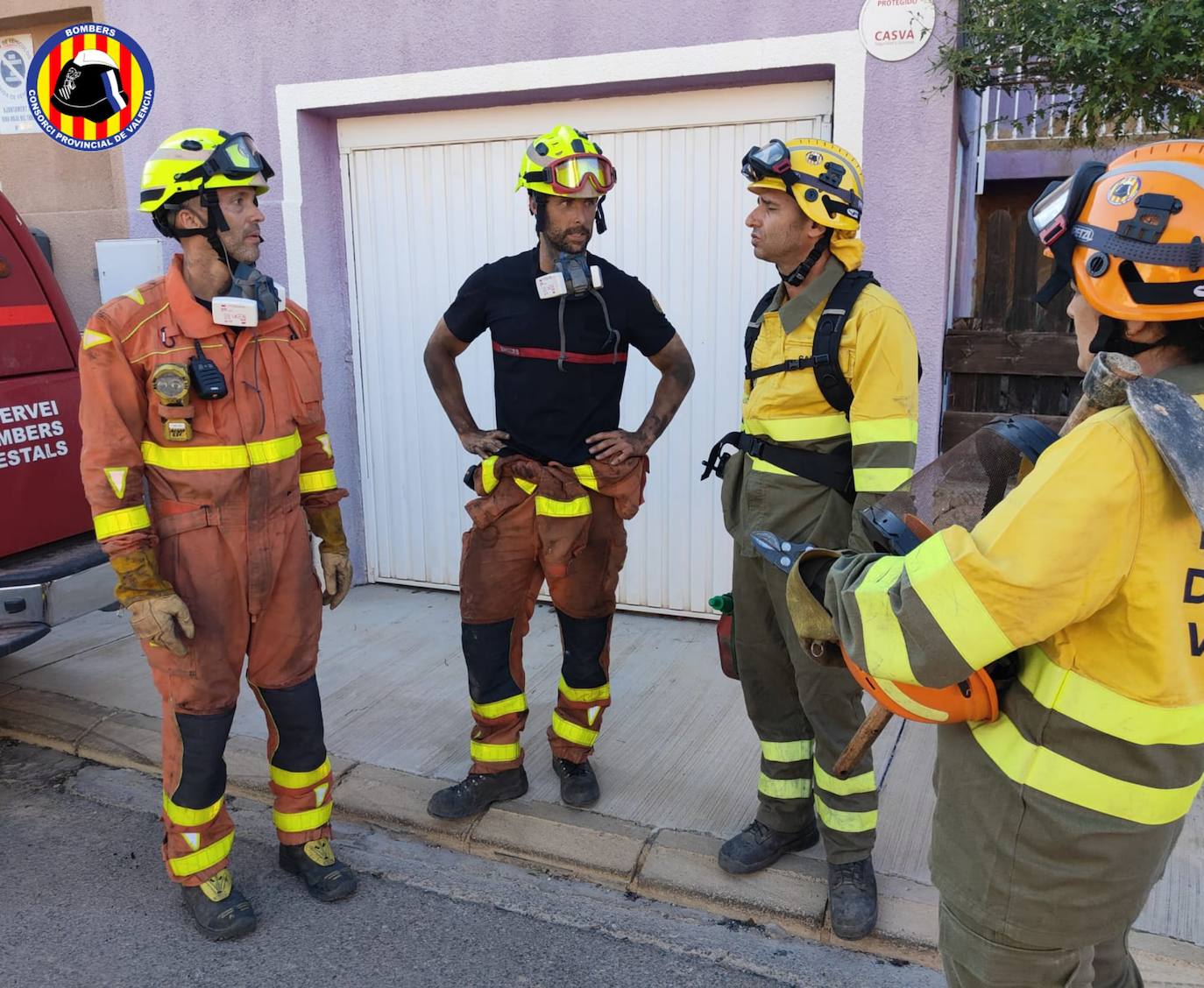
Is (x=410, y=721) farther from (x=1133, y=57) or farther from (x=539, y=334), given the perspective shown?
(x=1133, y=57)

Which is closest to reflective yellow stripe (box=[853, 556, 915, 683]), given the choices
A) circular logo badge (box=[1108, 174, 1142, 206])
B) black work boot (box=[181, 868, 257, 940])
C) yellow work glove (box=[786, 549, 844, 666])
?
yellow work glove (box=[786, 549, 844, 666])

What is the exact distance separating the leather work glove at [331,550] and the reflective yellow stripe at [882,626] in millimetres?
2180

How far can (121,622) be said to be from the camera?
588 cm

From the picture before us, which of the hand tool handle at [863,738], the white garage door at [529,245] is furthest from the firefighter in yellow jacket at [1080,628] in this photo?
the white garage door at [529,245]

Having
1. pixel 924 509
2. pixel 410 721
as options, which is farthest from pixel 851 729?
pixel 410 721

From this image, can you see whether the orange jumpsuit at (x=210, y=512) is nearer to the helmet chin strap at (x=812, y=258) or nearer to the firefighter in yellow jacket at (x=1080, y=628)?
the helmet chin strap at (x=812, y=258)

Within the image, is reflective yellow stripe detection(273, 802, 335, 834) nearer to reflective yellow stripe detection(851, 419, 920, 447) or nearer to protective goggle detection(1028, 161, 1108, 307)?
reflective yellow stripe detection(851, 419, 920, 447)

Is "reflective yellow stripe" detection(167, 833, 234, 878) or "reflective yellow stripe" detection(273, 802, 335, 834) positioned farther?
"reflective yellow stripe" detection(273, 802, 335, 834)

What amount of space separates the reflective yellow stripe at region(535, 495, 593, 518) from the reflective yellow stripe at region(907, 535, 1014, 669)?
6.55 feet

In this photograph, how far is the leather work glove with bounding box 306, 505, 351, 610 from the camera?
3406mm

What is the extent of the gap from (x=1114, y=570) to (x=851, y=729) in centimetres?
162

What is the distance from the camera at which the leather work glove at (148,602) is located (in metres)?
2.84

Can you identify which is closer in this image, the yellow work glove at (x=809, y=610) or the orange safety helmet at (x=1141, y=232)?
the orange safety helmet at (x=1141, y=232)

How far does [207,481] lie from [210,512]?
0.10 m
